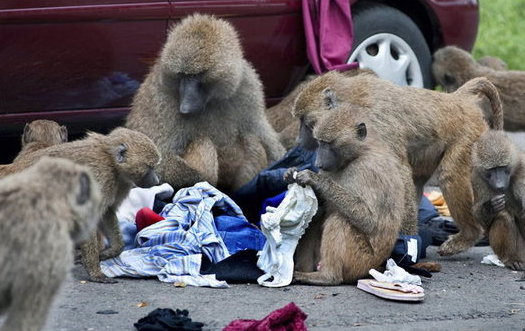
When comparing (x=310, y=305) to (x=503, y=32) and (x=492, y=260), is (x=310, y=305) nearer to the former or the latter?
(x=492, y=260)

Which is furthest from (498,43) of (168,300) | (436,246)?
(168,300)

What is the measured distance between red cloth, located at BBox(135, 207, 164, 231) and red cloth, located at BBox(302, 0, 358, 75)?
7.76 ft

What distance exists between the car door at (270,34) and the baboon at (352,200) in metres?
2.33

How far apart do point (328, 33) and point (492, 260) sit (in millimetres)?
2462

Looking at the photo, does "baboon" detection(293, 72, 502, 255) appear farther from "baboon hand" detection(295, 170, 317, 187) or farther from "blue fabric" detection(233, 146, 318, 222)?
"baboon hand" detection(295, 170, 317, 187)

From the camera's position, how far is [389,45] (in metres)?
9.11

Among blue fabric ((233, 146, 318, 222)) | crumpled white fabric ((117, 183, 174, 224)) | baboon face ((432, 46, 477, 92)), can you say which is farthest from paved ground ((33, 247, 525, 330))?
baboon face ((432, 46, 477, 92))

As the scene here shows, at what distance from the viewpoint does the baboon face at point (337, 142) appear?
616 centimetres

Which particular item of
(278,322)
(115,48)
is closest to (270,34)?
(115,48)

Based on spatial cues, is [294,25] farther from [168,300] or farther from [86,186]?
[86,186]

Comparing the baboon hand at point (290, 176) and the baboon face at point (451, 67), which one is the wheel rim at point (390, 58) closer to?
the baboon face at point (451, 67)

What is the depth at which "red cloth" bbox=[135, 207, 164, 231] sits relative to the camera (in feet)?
21.9

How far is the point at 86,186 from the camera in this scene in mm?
4344

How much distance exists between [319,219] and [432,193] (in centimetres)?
259
